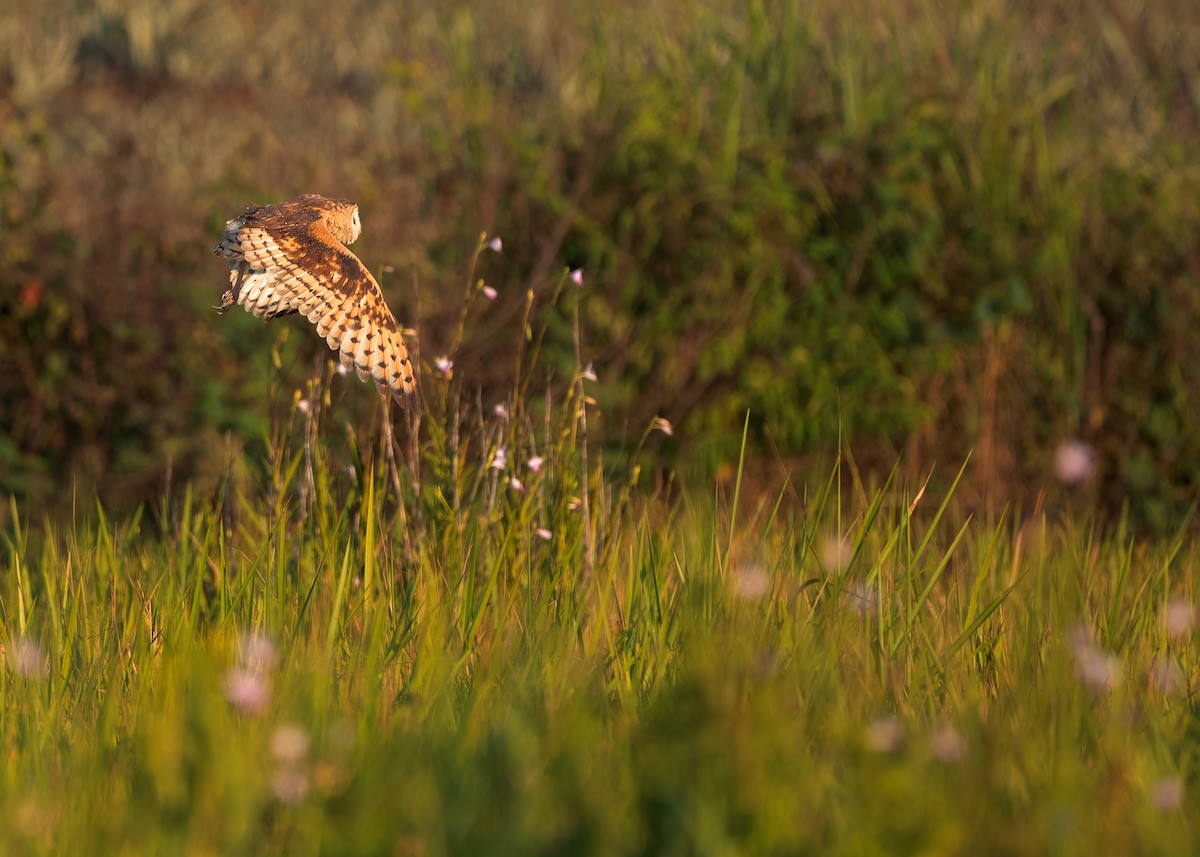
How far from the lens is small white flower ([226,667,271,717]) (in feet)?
8.51

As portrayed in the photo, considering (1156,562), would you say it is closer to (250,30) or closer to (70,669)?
(70,669)

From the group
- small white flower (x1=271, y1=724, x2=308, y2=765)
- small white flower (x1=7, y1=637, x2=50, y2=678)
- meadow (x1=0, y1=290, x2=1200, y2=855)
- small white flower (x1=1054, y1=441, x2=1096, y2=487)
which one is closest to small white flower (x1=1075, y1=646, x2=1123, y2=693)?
meadow (x1=0, y1=290, x2=1200, y2=855)

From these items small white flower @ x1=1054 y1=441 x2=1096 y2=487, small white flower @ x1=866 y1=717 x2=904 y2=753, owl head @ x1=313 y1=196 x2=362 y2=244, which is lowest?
small white flower @ x1=1054 y1=441 x2=1096 y2=487

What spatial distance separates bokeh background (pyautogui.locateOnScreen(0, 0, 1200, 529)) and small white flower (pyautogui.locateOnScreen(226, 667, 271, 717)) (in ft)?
9.34

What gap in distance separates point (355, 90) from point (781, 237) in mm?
3000

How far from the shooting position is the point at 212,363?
5.77 meters

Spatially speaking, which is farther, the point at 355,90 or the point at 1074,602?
the point at 355,90

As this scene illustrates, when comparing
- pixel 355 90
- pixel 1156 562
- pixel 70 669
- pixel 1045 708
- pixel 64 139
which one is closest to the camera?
pixel 1045 708

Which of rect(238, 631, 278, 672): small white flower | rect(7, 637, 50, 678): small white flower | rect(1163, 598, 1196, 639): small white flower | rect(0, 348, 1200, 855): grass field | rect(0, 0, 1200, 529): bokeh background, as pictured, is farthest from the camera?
rect(0, 0, 1200, 529): bokeh background

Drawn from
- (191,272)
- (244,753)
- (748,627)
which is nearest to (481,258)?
(191,272)

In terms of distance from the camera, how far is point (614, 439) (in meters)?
5.75

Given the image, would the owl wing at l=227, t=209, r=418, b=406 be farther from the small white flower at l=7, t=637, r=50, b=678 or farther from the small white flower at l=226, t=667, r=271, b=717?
the small white flower at l=7, t=637, r=50, b=678

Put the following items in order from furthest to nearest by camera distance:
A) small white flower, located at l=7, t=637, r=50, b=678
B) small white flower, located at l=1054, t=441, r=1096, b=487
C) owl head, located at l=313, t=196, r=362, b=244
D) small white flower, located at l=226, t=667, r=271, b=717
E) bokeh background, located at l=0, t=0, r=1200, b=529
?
bokeh background, located at l=0, t=0, r=1200, b=529 → small white flower, located at l=1054, t=441, r=1096, b=487 → owl head, located at l=313, t=196, r=362, b=244 → small white flower, located at l=7, t=637, r=50, b=678 → small white flower, located at l=226, t=667, r=271, b=717

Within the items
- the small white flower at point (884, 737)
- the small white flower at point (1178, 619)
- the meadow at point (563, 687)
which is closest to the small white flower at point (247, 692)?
the meadow at point (563, 687)
